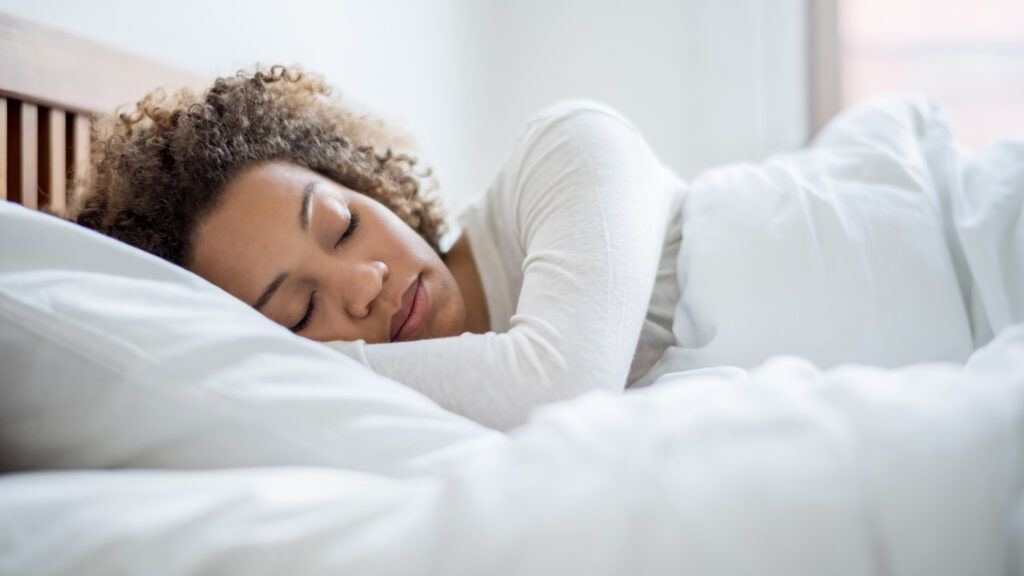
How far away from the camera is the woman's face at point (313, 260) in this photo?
887 millimetres

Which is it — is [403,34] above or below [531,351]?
above

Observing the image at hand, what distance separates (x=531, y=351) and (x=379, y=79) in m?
1.32

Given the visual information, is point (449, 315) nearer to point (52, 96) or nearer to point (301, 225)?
point (301, 225)

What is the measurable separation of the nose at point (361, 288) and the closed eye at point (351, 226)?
0.04 m

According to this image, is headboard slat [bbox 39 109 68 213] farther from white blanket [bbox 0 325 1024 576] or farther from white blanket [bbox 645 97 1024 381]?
white blanket [bbox 645 97 1024 381]

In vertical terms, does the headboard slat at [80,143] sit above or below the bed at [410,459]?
above

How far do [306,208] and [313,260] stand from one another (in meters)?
0.06

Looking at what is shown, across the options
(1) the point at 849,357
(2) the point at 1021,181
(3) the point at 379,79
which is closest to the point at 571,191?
(1) the point at 849,357

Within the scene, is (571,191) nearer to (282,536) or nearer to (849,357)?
(849,357)

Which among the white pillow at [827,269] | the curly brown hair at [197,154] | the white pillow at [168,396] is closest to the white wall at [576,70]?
the curly brown hair at [197,154]

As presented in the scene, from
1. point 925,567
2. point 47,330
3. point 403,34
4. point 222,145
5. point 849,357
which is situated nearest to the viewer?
point 925,567

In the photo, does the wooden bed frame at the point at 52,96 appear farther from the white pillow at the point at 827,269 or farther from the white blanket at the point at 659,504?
the white pillow at the point at 827,269

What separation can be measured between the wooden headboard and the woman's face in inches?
9.1

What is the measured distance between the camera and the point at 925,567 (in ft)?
1.27
